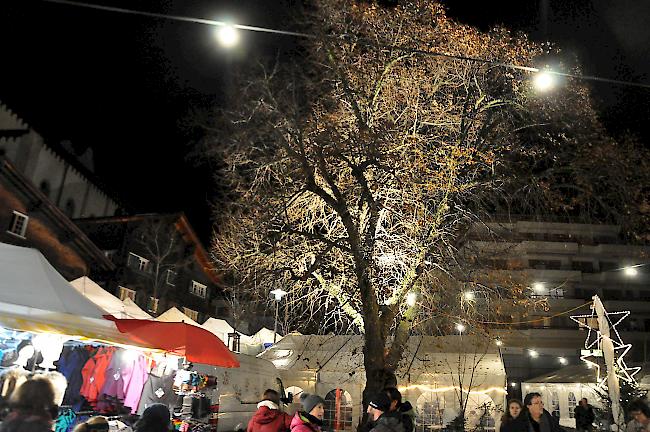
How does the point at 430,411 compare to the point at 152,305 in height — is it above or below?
below

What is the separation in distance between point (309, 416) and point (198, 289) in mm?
39462

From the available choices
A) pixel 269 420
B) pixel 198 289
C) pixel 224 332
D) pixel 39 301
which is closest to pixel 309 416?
pixel 269 420

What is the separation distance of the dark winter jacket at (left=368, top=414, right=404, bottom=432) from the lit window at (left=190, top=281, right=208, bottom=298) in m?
38.7

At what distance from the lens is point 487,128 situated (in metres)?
13.4

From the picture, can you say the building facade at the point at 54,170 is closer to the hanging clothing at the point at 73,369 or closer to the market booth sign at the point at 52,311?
the hanging clothing at the point at 73,369

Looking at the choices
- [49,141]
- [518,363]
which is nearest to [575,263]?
[518,363]

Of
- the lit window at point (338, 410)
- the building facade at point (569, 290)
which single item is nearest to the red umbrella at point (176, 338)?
the lit window at point (338, 410)

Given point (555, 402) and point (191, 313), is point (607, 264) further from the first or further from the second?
point (191, 313)

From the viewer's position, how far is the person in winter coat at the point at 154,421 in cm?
442

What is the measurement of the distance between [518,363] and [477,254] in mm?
35421

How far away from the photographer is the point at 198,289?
4256cm

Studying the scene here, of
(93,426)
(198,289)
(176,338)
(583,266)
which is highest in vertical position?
(583,266)

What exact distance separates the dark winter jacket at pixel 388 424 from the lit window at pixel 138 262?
3159cm

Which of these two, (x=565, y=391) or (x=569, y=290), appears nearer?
(x=565, y=391)
